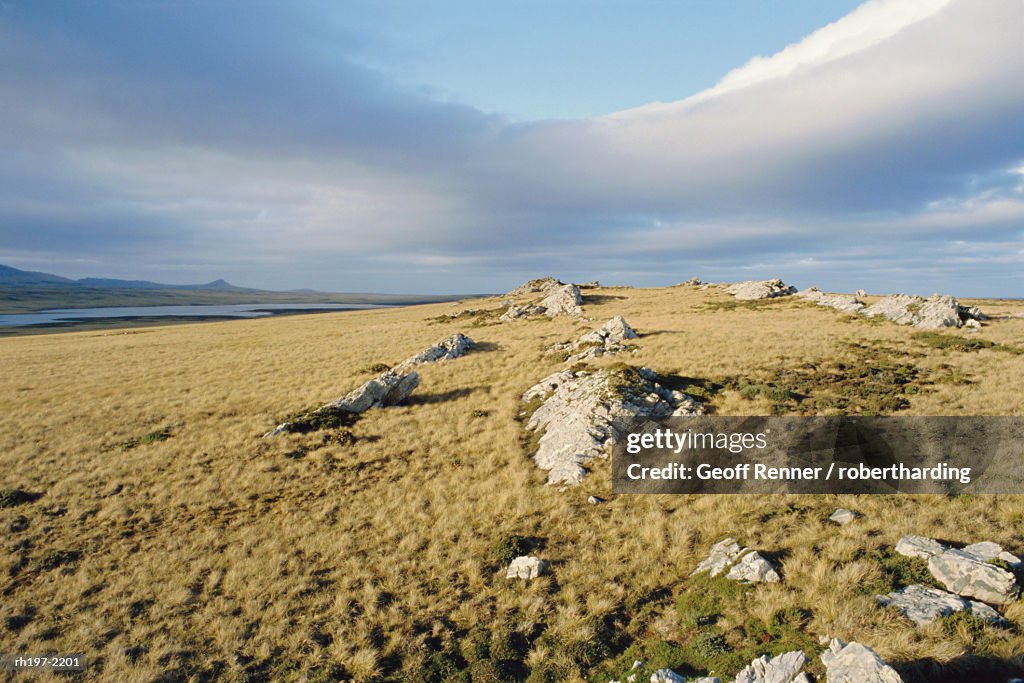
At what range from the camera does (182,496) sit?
15516 mm

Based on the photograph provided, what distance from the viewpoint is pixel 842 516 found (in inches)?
436

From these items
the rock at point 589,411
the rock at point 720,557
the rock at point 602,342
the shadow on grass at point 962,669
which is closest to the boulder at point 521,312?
the rock at point 602,342

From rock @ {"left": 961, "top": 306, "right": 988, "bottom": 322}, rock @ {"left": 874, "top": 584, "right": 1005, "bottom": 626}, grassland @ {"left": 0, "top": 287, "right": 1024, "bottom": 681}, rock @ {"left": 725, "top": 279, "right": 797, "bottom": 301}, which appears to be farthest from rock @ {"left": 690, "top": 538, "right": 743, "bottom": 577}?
rock @ {"left": 725, "top": 279, "right": 797, "bottom": 301}

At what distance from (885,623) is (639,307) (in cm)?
5823

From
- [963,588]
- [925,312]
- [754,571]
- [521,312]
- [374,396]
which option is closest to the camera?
[963,588]

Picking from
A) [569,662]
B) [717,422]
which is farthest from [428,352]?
[569,662]

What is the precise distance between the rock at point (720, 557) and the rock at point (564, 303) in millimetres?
47408

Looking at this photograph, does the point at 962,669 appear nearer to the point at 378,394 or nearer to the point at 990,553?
the point at 990,553

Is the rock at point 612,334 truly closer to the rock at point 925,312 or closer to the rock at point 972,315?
the rock at point 925,312

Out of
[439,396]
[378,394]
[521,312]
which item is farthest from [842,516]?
[521,312]

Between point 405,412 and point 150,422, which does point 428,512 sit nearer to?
point 405,412

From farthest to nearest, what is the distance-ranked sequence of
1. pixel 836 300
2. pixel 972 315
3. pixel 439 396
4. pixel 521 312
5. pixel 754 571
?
1. pixel 521 312
2. pixel 836 300
3. pixel 972 315
4. pixel 439 396
5. pixel 754 571

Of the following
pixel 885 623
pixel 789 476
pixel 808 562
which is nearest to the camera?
pixel 885 623

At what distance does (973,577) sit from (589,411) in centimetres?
1138
